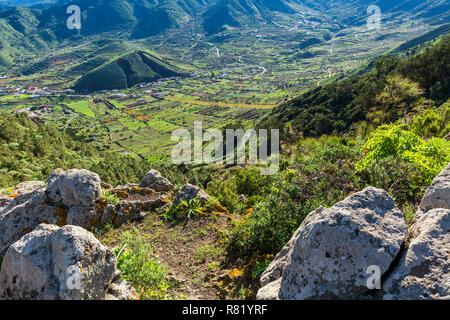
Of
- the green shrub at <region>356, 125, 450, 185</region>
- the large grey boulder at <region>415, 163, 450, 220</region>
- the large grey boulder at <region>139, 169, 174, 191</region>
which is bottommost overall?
the large grey boulder at <region>139, 169, 174, 191</region>

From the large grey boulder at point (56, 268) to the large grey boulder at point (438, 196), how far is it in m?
9.01

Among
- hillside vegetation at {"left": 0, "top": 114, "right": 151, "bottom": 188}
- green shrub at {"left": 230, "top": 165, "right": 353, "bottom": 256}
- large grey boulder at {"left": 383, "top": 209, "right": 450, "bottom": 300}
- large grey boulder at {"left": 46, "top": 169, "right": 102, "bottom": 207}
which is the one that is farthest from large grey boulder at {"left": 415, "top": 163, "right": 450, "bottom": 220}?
hillside vegetation at {"left": 0, "top": 114, "right": 151, "bottom": 188}

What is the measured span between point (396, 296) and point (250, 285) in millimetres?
5183

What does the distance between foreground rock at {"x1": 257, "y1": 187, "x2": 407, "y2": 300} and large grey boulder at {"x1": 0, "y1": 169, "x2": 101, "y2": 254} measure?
1188 centimetres

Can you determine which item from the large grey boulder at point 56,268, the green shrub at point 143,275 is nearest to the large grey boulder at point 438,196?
the green shrub at point 143,275

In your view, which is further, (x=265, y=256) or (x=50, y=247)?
(x=265, y=256)

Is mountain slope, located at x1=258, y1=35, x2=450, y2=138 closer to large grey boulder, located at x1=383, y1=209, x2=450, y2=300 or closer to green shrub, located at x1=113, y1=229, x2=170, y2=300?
large grey boulder, located at x1=383, y1=209, x2=450, y2=300

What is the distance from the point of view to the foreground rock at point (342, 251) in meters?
5.48

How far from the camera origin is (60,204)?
Result: 47.0 feet

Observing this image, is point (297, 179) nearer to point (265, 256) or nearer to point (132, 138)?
point (265, 256)

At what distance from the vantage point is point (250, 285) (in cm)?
924

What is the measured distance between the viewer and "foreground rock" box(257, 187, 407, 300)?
216 inches

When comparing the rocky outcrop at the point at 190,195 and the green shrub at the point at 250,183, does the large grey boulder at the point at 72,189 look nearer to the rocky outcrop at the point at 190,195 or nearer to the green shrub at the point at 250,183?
the rocky outcrop at the point at 190,195
